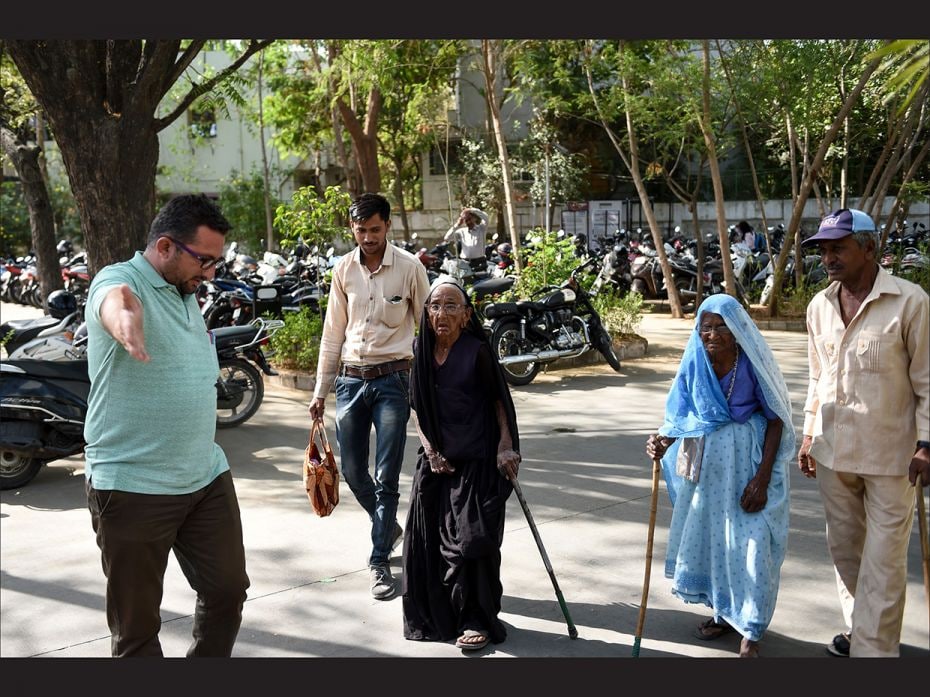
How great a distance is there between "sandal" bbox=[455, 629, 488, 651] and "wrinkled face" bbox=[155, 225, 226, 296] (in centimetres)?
185

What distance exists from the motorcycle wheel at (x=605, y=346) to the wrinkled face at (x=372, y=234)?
19.8 ft

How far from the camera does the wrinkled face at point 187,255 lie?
10.2 feet

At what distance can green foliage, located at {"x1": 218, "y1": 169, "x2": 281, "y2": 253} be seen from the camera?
28156mm

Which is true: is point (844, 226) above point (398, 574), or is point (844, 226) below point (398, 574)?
above

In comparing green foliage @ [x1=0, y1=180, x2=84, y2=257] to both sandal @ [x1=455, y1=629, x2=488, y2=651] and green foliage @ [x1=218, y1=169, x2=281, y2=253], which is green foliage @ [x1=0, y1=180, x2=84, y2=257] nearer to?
green foliage @ [x1=218, y1=169, x2=281, y2=253]

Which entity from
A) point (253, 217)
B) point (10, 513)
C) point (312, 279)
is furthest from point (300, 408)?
point (253, 217)

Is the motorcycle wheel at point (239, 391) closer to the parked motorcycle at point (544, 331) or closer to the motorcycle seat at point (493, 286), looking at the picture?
the parked motorcycle at point (544, 331)

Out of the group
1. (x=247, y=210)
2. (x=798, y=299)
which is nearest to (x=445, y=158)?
(x=247, y=210)

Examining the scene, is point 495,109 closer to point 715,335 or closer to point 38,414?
point 38,414

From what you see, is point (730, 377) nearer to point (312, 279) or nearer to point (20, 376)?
point (20, 376)

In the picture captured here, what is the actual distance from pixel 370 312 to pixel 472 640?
1713 mm

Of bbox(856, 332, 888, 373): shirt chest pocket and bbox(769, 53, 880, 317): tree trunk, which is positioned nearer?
bbox(856, 332, 888, 373): shirt chest pocket

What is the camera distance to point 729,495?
13.0 ft

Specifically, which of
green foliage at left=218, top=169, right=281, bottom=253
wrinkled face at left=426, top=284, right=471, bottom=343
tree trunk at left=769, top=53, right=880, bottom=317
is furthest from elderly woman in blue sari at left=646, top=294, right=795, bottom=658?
green foliage at left=218, top=169, right=281, bottom=253
